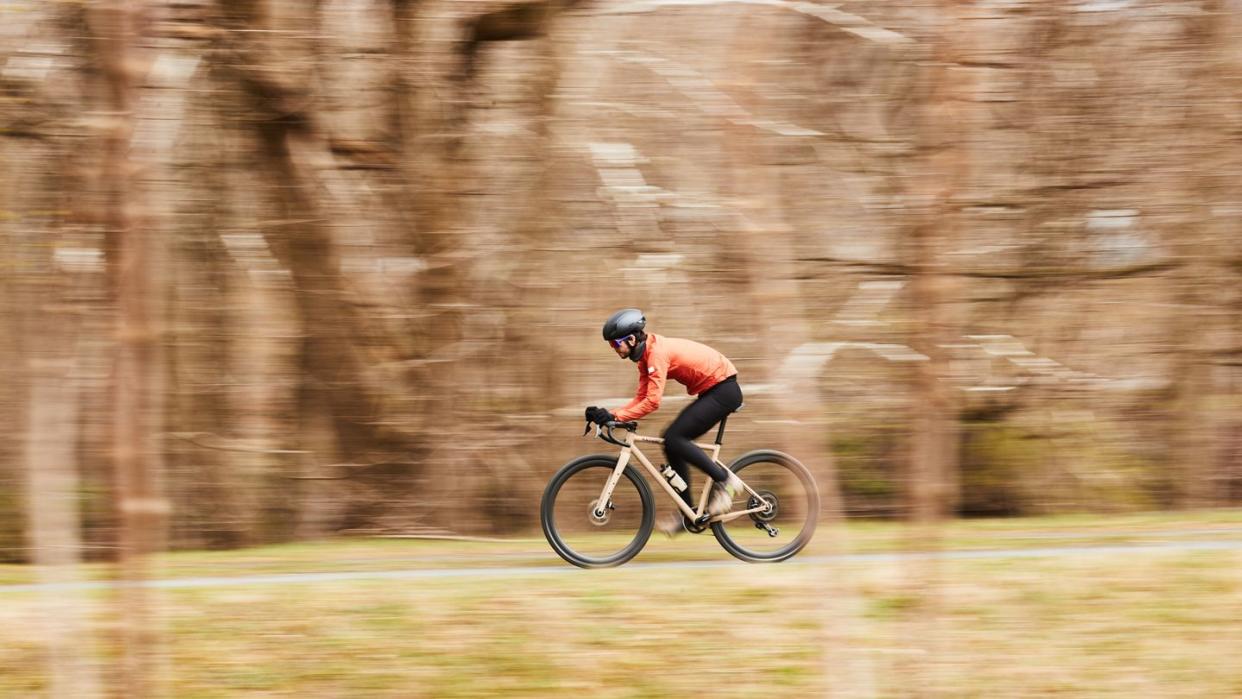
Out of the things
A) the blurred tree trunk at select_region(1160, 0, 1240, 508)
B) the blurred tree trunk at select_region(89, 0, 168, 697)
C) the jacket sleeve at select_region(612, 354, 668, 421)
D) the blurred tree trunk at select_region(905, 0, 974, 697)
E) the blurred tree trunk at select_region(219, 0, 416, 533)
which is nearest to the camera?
the blurred tree trunk at select_region(89, 0, 168, 697)

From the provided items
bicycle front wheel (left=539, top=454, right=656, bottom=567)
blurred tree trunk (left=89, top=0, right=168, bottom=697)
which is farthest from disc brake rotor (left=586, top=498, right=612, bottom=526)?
blurred tree trunk (left=89, top=0, right=168, bottom=697)

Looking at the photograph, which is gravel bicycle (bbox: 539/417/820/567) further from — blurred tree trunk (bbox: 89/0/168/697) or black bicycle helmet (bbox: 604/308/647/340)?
blurred tree trunk (bbox: 89/0/168/697)

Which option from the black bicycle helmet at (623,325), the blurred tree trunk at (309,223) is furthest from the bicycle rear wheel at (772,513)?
the blurred tree trunk at (309,223)

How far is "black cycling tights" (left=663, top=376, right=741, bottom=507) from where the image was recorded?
9141 mm

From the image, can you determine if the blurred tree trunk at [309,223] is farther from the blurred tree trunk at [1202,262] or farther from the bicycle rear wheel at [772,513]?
the blurred tree trunk at [1202,262]

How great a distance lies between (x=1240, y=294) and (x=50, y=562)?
1172 cm

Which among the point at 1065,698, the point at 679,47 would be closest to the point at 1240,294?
the point at 679,47

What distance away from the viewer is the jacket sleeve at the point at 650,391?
8820mm

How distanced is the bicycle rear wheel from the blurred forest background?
2.95 meters

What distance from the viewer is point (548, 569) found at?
9398 mm

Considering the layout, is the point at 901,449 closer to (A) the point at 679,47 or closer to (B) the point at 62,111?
(A) the point at 679,47

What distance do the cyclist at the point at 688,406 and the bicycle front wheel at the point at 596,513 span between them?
271 millimetres

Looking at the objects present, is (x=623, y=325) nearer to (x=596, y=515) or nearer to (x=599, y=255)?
(x=596, y=515)

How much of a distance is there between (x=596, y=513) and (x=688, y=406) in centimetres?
102
